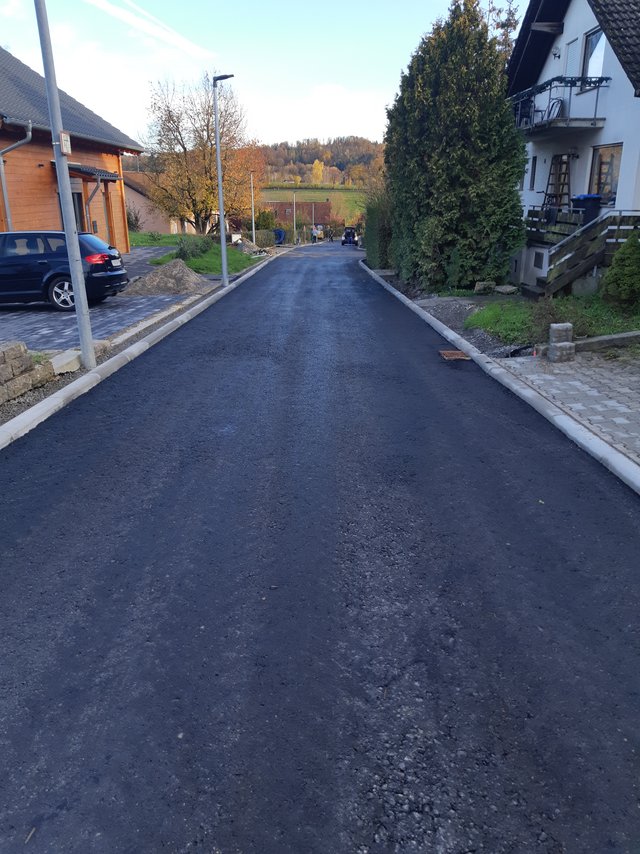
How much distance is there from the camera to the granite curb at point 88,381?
7.25 meters

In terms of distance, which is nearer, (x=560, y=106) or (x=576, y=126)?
(x=576, y=126)

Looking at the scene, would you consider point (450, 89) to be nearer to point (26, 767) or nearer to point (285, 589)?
point (285, 589)

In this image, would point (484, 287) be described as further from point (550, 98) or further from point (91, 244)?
point (91, 244)

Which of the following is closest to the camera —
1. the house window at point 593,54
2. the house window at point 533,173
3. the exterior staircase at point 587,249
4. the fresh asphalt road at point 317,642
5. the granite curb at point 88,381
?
the fresh asphalt road at point 317,642

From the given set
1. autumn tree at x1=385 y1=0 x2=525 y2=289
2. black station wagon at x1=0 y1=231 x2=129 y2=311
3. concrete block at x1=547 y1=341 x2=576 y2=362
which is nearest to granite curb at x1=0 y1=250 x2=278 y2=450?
black station wagon at x1=0 y1=231 x2=129 y2=311

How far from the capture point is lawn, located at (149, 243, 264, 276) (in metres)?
27.6

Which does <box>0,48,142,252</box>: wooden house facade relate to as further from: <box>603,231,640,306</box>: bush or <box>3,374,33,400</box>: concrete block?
<box>603,231,640,306</box>: bush

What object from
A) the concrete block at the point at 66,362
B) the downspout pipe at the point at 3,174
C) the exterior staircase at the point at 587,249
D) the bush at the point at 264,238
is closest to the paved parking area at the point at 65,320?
the concrete block at the point at 66,362

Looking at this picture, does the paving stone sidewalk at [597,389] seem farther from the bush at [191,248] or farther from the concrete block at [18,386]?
the bush at [191,248]

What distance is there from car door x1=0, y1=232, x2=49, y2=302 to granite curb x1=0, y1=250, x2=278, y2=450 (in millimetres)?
2938

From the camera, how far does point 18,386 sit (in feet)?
27.3

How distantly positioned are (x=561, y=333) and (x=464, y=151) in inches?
357

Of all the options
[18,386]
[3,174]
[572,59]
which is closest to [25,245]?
[3,174]

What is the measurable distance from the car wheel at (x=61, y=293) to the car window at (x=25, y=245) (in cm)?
76
